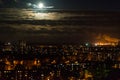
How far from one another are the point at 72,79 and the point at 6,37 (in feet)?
38.0

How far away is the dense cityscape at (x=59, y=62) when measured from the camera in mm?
23312

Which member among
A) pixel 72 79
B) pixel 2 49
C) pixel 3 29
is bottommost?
pixel 72 79

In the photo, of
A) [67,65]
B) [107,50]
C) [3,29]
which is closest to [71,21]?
[3,29]

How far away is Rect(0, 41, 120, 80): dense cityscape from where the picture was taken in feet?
76.5

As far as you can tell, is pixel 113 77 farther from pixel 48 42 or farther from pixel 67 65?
pixel 48 42

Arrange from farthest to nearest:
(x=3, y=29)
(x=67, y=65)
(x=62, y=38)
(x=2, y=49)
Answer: (x=3, y=29) < (x=62, y=38) < (x=2, y=49) < (x=67, y=65)

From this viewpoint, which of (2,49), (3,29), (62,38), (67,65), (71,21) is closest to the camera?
(67,65)

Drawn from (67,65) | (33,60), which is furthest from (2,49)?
(67,65)

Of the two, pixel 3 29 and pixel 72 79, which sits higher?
pixel 3 29

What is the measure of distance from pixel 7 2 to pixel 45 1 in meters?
10.2

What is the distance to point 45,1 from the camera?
91.0m

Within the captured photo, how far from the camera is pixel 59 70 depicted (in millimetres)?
23906

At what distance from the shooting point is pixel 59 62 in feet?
82.5

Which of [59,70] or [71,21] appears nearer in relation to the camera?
[59,70]
